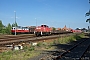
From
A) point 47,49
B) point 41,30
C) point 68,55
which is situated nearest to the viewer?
point 68,55

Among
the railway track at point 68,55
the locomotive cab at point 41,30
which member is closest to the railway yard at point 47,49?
the railway track at point 68,55

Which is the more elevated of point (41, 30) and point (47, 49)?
point (41, 30)

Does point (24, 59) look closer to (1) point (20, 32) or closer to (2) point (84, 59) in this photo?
A: (2) point (84, 59)

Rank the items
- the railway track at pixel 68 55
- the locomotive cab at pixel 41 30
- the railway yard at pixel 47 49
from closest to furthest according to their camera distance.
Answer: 1. the railway track at pixel 68 55
2. the railway yard at pixel 47 49
3. the locomotive cab at pixel 41 30

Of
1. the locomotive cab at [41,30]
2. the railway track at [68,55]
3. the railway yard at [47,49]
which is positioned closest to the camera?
the railway track at [68,55]

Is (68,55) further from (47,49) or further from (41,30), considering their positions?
(41,30)

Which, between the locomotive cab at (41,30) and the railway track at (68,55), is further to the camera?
the locomotive cab at (41,30)

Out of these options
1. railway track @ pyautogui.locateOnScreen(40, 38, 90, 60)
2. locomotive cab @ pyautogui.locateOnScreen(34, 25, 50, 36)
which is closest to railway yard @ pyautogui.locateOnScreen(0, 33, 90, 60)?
railway track @ pyautogui.locateOnScreen(40, 38, 90, 60)

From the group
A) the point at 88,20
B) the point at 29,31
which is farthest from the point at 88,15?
the point at 29,31

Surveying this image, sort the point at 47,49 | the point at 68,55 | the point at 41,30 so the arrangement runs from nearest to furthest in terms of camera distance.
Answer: the point at 68,55 → the point at 47,49 → the point at 41,30

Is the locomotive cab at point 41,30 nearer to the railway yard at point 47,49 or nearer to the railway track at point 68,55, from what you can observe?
the railway yard at point 47,49

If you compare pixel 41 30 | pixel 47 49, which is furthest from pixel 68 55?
pixel 41 30

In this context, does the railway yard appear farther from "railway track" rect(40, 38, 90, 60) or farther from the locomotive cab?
the locomotive cab

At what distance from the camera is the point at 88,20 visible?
1829 inches
